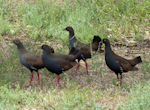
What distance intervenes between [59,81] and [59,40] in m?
2.52

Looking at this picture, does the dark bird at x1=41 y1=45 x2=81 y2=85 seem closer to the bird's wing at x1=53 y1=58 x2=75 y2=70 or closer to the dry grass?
the bird's wing at x1=53 y1=58 x2=75 y2=70

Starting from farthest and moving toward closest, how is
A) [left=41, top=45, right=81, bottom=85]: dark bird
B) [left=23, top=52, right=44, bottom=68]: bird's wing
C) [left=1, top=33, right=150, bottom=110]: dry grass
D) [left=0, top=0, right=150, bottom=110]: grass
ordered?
[left=23, top=52, right=44, bottom=68]: bird's wing → [left=41, top=45, right=81, bottom=85]: dark bird → [left=1, top=33, right=150, bottom=110]: dry grass → [left=0, top=0, right=150, bottom=110]: grass

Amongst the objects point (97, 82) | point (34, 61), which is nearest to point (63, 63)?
point (34, 61)

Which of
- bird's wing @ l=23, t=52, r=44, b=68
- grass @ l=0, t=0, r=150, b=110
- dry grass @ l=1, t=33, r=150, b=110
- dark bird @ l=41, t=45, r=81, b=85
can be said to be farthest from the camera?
bird's wing @ l=23, t=52, r=44, b=68

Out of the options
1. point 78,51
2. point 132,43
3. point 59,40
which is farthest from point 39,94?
point 132,43

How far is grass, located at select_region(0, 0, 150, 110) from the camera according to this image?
4.48 meters

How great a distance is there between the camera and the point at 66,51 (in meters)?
7.24

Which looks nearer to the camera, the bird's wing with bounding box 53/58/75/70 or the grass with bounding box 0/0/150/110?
the grass with bounding box 0/0/150/110

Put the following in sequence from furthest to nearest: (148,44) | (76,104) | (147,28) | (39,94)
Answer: (147,28) < (148,44) < (39,94) < (76,104)

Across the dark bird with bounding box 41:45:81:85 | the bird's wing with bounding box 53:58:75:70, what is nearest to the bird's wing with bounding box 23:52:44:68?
the dark bird with bounding box 41:45:81:85

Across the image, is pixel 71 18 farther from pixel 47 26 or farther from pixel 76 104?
pixel 76 104

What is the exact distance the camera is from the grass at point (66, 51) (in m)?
4.48

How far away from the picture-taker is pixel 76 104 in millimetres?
4348

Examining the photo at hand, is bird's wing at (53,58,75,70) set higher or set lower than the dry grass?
higher
